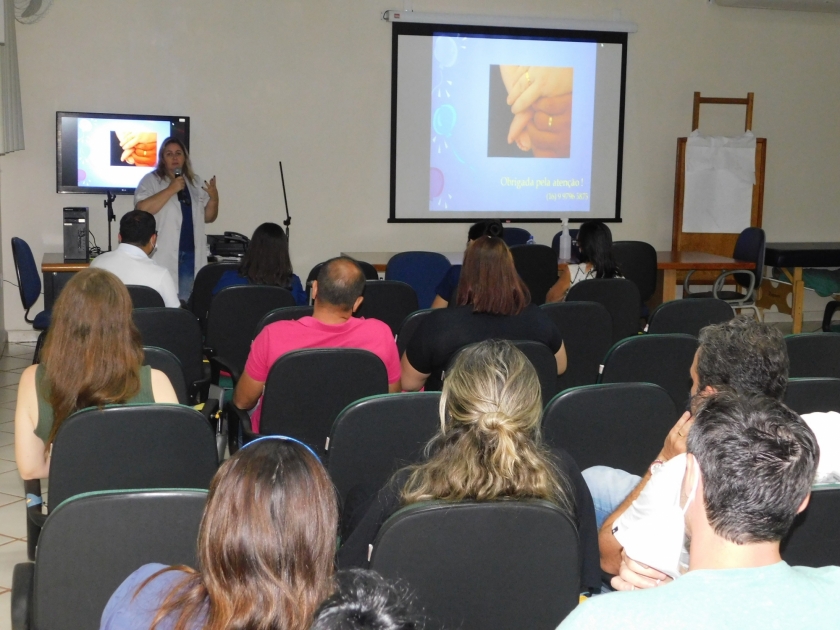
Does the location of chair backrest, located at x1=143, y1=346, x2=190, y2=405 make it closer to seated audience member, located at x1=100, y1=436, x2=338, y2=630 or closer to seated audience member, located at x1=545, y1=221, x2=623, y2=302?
seated audience member, located at x1=100, y1=436, x2=338, y2=630

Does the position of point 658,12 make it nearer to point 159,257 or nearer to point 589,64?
point 589,64

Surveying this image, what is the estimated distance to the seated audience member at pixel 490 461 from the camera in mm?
1772

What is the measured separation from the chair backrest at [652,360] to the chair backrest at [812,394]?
533mm

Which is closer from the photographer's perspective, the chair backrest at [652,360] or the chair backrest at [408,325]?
the chair backrest at [652,360]

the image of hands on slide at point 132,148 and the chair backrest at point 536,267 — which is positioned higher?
the image of hands on slide at point 132,148

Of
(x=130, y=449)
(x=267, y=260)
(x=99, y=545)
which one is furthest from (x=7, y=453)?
(x=99, y=545)

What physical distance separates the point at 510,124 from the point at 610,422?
5772 mm

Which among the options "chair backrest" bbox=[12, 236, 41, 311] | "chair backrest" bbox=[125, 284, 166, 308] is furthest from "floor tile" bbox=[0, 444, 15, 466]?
"chair backrest" bbox=[12, 236, 41, 311]

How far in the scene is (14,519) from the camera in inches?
141

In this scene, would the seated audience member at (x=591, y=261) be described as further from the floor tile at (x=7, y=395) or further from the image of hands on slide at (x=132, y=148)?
the image of hands on slide at (x=132, y=148)

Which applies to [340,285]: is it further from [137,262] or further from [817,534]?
[817,534]

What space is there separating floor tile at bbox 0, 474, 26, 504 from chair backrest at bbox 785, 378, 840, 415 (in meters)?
3.16

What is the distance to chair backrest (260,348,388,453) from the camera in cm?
290

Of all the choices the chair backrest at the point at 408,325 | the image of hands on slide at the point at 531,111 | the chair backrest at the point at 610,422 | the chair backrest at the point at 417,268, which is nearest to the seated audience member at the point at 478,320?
the chair backrest at the point at 408,325
